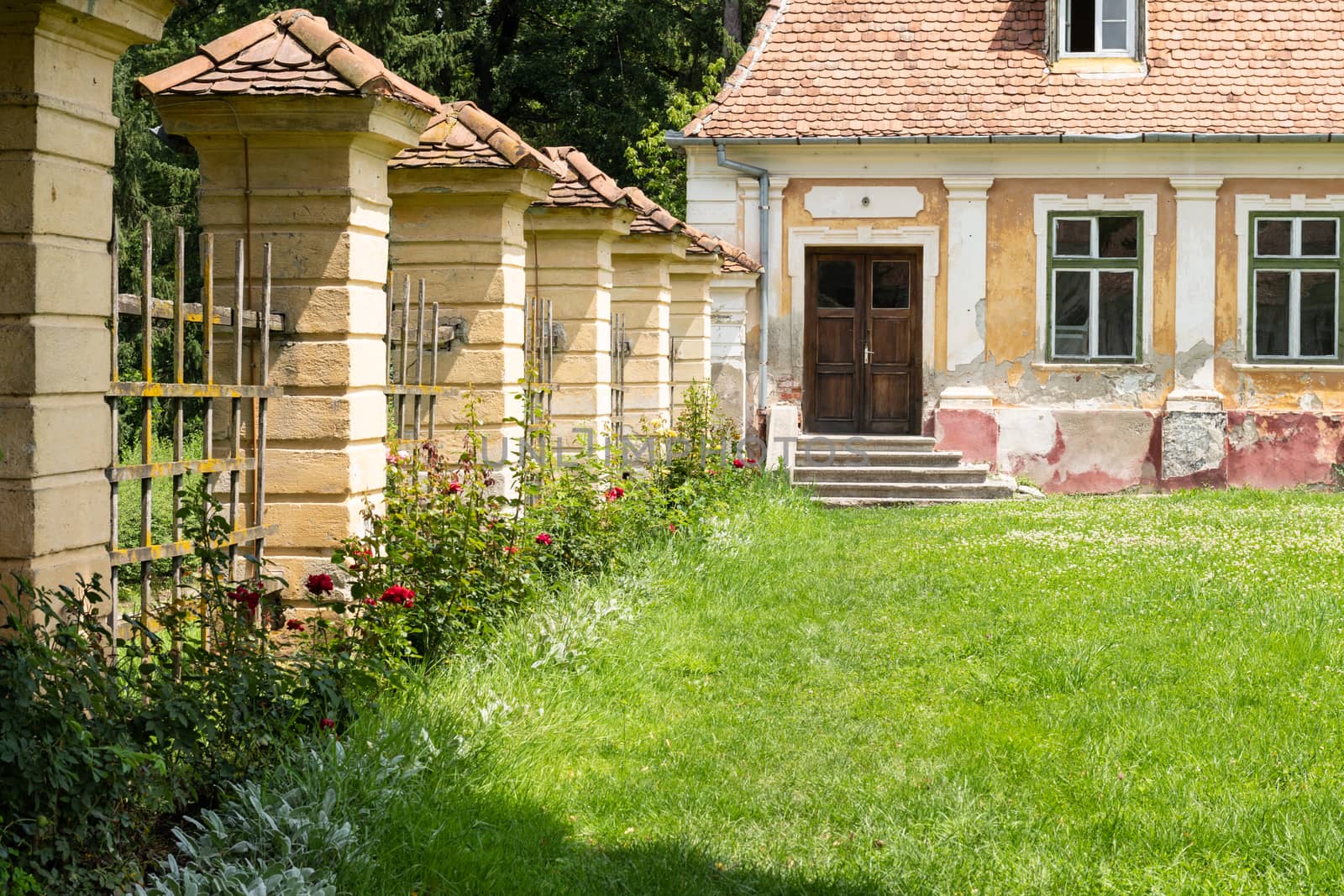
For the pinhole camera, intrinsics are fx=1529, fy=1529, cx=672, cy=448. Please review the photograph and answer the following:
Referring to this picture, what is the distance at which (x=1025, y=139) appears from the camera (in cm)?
1903

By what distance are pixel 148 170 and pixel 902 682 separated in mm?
20272

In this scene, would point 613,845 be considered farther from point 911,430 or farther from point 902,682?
point 911,430

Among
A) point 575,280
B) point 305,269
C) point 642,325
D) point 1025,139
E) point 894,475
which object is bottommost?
point 894,475

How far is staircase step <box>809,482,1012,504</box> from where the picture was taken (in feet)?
57.6

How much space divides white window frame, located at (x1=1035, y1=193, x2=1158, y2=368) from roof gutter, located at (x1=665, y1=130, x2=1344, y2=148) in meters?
0.75

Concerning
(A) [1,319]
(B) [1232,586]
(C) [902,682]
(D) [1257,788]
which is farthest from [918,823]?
(B) [1232,586]

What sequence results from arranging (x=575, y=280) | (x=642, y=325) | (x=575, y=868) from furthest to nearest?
(x=642, y=325) → (x=575, y=280) → (x=575, y=868)

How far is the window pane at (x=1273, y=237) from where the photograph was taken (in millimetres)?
19359

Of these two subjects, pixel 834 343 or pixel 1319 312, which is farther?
pixel 834 343

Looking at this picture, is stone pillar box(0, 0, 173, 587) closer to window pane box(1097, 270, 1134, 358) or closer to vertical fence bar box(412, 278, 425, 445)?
vertical fence bar box(412, 278, 425, 445)

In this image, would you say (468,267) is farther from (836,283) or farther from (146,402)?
(836,283)

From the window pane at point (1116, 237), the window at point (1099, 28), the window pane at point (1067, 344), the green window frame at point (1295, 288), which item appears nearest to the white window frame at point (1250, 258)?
the green window frame at point (1295, 288)

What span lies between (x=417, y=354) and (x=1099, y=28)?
591 inches

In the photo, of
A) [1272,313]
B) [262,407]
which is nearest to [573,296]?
[262,407]
